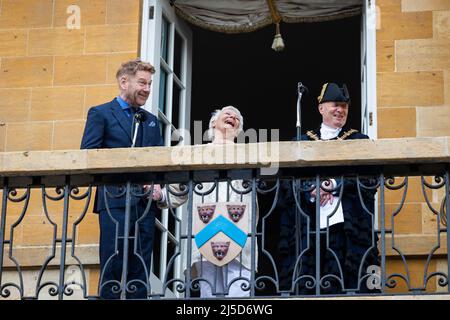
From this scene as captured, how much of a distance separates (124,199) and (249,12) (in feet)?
11.1

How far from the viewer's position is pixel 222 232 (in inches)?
340

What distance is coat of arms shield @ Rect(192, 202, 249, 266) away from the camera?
8633 millimetres

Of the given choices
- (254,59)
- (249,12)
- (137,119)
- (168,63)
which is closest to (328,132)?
(137,119)

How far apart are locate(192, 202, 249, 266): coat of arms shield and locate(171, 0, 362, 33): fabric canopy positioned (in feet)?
11.4

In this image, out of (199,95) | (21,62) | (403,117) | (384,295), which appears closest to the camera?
(384,295)

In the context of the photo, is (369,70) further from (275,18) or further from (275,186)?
(275,186)

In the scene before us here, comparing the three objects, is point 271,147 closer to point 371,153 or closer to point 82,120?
point 371,153

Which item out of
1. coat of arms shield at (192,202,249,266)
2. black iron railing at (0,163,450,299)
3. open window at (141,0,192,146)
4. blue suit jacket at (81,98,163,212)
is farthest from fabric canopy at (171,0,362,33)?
coat of arms shield at (192,202,249,266)

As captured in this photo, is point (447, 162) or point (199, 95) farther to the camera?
point (199, 95)

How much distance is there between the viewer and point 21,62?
1135 cm

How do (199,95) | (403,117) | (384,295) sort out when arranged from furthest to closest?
(199,95) → (403,117) → (384,295)
